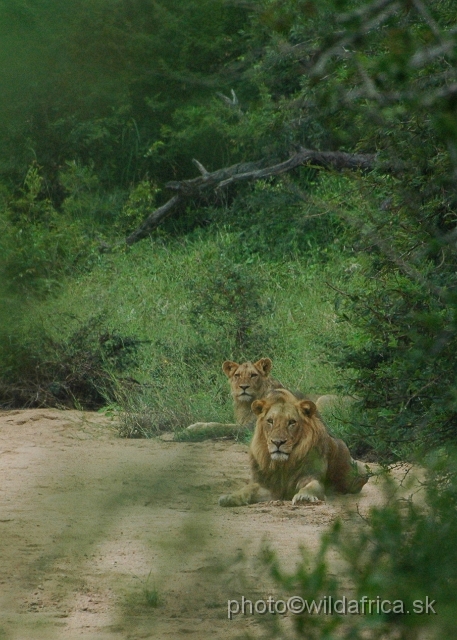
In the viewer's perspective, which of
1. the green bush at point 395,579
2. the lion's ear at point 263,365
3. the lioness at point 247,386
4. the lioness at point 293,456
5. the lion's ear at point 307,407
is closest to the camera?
the green bush at point 395,579

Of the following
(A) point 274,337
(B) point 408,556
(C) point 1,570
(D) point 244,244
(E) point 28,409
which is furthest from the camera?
(D) point 244,244

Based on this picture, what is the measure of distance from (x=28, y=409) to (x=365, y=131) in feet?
17.7

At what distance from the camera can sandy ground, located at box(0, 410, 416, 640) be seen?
3.72 ft

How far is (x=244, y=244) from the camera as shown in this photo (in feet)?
55.3

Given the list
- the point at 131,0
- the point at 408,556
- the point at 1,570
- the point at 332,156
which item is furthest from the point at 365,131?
the point at 332,156

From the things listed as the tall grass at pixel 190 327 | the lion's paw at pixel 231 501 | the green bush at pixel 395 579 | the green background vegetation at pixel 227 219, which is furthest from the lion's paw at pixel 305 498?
the green bush at pixel 395 579

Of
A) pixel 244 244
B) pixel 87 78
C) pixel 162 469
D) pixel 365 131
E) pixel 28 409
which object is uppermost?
pixel 87 78

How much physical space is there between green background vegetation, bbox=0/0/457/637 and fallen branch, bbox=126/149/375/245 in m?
0.35

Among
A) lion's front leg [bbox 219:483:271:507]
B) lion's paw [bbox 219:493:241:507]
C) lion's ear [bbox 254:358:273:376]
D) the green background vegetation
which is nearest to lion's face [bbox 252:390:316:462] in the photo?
lion's front leg [bbox 219:483:271:507]

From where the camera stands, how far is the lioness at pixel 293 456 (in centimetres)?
627

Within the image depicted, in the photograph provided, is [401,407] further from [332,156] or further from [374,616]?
[332,156]

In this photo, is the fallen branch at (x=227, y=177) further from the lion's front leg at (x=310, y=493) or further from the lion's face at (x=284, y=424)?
the lion's front leg at (x=310, y=493)

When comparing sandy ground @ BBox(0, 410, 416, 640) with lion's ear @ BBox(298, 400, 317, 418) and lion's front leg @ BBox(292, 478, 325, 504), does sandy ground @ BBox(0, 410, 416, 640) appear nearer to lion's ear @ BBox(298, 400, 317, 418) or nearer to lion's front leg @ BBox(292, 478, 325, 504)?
lion's front leg @ BBox(292, 478, 325, 504)

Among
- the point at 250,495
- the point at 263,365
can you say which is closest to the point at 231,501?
the point at 250,495
